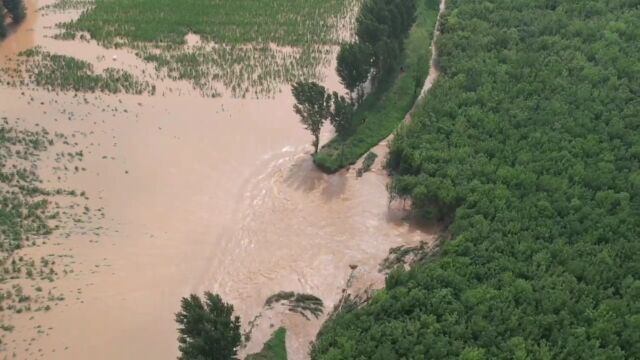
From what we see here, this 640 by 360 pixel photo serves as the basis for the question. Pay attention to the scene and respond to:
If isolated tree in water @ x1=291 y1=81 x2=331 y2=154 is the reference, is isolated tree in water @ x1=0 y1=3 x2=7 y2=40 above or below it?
above

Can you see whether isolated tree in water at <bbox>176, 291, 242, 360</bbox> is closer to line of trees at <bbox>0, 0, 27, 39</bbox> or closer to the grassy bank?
the grassy bank

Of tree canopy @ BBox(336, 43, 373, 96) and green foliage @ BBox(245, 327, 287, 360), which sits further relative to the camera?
tree canopy @ BBox(336, 43, 373, 96)

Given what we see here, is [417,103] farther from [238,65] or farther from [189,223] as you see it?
[189,223]

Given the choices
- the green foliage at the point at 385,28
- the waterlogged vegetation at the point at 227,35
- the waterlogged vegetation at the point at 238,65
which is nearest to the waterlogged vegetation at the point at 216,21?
the waterlogged vegetation at the point at 227,35

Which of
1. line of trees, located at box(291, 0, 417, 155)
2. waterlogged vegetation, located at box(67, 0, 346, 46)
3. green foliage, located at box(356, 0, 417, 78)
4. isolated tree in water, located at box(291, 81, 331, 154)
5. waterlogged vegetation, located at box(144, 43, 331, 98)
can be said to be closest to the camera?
isolated tree in water, located at box(291, 81, 331, 154)

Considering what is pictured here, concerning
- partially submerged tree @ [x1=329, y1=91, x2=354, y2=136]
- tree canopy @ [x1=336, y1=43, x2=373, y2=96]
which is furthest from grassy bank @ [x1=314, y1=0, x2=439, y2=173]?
tree canopy @ [x1=336, y1=43, x2=373, y2=96]

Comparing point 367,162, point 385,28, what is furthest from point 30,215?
point 385,28

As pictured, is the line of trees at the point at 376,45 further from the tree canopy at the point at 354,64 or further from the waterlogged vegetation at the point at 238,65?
the waterlogged vegetation at the point at 238,65
